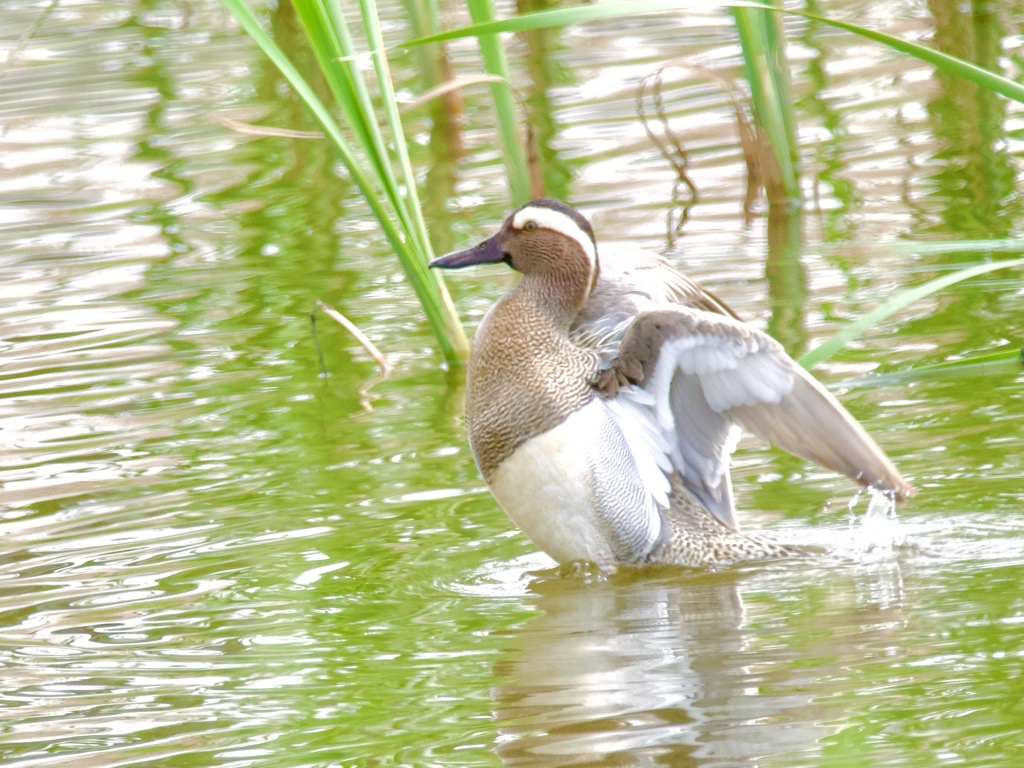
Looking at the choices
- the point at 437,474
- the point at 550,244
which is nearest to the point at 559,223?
the point at 550,244

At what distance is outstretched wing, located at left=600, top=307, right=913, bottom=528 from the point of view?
14.8 feet

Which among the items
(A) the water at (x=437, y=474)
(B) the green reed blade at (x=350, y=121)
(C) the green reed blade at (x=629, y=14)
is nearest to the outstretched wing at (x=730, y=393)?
(A) the water at (x=437, y=474)

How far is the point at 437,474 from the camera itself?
556 centimetres

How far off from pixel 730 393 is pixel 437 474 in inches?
47.3

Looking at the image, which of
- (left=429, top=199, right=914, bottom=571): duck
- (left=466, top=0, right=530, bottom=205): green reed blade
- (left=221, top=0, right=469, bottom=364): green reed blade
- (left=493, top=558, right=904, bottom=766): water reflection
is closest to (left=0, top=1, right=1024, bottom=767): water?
(left=493, top=558, right=904, bottom=766): water reflection

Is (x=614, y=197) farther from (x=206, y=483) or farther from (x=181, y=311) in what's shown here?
(x=206, y=483)

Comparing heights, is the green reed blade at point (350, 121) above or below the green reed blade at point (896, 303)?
above

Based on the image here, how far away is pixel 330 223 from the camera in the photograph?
843cm

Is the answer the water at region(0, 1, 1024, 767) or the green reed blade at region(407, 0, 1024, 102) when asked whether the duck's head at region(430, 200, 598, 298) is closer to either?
the water at region(0, 1, 1024, 767)

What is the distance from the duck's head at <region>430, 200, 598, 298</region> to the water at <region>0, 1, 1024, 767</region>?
80 cm

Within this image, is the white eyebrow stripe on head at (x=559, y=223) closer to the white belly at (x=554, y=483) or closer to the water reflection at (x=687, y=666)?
the white belly at (x=554, y=483)

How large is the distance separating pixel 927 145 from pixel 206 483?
14.9ft

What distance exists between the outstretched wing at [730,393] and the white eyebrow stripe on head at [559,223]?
342 millimetres

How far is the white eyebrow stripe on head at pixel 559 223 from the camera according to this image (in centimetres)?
497
